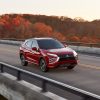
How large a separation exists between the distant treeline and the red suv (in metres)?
94.4

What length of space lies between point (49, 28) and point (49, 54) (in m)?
137

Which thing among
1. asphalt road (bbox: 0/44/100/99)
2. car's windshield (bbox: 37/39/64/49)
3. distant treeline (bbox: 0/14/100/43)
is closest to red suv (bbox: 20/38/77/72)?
car's windshield (bbox: 37/39/64/49)

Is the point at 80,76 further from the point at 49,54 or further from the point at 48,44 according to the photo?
the point at 48,44

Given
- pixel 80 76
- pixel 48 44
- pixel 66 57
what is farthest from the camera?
pixel 48 44

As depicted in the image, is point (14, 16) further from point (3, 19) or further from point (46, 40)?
point (46, 40)

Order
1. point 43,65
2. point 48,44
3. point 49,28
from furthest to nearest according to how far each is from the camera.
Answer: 1. point 49,28
2. point 48,44
3. point 43,65

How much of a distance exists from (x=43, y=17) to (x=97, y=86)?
16911cm

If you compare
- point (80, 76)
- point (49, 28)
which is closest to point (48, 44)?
point (80, 76)

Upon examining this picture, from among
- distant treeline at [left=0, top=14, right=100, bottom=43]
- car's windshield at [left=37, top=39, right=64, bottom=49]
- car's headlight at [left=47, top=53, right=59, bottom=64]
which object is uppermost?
car's windshield at [left=37, top=39, right=64, bottom=49]

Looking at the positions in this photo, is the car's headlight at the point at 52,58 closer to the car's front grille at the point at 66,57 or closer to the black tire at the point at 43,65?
the car's front grille at the point at 66,57

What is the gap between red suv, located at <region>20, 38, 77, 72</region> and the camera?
16047 millimetres

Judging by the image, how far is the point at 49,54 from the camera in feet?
53.1

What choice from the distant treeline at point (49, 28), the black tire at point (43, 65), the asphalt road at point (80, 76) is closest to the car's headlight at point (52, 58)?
the black tire at point (43, 65)

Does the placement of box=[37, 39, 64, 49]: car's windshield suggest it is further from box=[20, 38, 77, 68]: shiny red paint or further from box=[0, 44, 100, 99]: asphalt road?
box=[0, 44, 100, 99]: asphalt road
